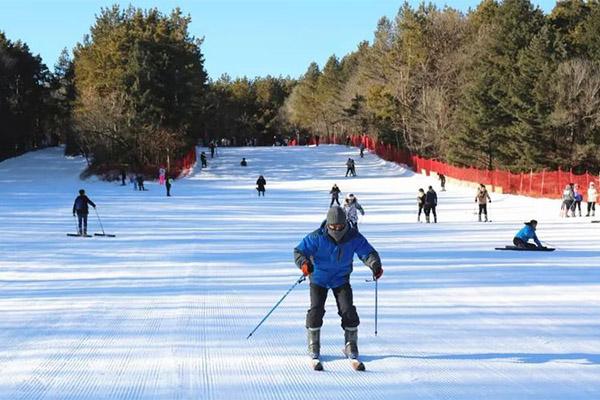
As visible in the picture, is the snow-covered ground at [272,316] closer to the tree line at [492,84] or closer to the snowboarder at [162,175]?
the snowboarder at [162,175]

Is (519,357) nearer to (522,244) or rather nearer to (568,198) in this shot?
(522,244)

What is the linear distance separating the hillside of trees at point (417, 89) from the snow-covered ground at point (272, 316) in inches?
1028

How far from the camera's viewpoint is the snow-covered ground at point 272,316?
20.0 feet

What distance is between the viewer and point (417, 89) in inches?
2751

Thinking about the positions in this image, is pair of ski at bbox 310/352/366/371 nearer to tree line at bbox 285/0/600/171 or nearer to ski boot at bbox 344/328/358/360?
ski boot at bbox 344/328/358/360

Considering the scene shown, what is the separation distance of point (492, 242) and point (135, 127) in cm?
4183

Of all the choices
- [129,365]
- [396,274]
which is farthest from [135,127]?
[129,365]

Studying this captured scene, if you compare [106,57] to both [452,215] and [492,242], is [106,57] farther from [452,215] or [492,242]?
[492,242]

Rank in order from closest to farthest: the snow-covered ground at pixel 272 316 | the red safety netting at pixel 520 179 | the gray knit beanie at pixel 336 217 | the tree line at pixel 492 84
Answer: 1. the snow-covered ground at pixel 272 316
2. the gray knit beanie at pixel 336 217
3. the red safety netting at pixel 520 179
4. the tree line at pixel 492 84

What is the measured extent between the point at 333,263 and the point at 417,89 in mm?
65221

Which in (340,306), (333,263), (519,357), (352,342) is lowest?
(519,357)

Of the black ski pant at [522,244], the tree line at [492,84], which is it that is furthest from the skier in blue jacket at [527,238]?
the tree line at [492,84]

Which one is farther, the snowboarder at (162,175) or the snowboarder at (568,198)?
the snowboarder at (162,175)

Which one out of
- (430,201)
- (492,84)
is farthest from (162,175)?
(430,201)
